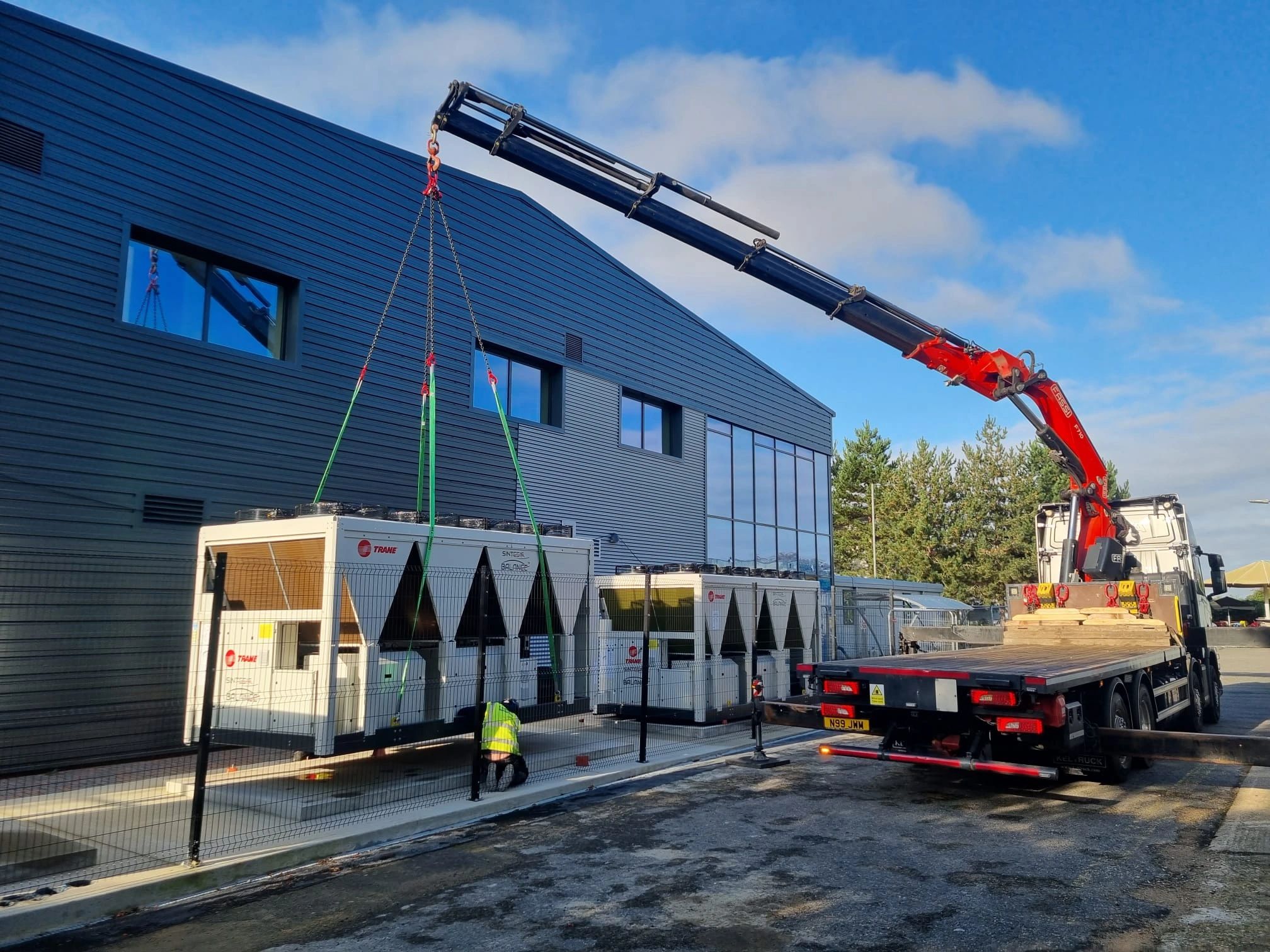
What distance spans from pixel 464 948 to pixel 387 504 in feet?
36.4

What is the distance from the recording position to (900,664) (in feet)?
30.4

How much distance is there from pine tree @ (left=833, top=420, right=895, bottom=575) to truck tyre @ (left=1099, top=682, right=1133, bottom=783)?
5089 centimetres

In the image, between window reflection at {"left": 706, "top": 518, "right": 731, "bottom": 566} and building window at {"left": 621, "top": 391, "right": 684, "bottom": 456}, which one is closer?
building window at {"left": 621, "top": 391, "right": 684, "bottom": 456}

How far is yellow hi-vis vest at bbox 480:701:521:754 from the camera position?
9.21 meters

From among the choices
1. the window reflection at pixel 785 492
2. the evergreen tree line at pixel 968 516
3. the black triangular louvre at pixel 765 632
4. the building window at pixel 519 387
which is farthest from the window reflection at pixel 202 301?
the evergreen tree line at pixel 968 516

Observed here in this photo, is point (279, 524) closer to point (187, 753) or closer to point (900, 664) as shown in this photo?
point (187, 753)

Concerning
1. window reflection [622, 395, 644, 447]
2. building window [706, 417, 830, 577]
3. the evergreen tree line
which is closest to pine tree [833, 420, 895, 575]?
the evergreen tree line

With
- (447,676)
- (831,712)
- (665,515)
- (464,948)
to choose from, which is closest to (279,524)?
(447,676)

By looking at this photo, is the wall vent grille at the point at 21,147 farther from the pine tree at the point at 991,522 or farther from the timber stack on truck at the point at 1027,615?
the pine tree at the point at 991,522

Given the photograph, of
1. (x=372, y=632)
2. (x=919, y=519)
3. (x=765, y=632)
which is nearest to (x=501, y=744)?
(x=372, y=632)

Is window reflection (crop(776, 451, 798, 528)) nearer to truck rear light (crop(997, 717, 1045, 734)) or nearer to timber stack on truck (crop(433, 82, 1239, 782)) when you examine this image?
timber stack on truck (crop(433, 82, 1239, 782))

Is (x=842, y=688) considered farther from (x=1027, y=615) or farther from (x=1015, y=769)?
(x=1027, y=615)

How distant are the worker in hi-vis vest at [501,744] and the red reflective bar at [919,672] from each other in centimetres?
368

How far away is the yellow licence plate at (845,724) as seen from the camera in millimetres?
8961
